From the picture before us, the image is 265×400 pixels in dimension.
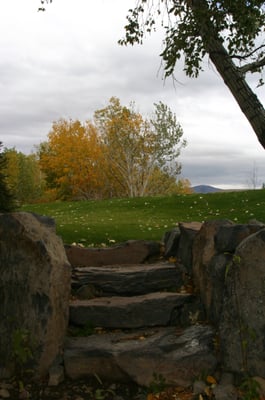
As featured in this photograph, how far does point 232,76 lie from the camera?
30.0 ft

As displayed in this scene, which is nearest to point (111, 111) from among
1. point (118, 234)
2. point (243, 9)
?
point (118, 234)

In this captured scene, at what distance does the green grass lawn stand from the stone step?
429 centimetres

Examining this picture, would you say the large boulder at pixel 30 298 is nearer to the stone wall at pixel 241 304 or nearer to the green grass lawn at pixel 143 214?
the stone wall at pixel 241 304

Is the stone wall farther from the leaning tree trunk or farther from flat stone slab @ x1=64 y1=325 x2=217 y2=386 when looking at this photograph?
the leaning tree trunk

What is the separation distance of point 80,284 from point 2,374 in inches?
79.7

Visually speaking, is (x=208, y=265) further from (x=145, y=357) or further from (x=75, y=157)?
(x=75, y=157)

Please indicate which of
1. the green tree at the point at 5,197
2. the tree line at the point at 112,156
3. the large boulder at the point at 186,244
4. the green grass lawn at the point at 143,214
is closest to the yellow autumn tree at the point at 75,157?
the tree line at the point at 112,156

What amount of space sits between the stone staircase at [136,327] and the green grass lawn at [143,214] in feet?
14.7

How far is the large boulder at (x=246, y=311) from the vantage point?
5438 millimetres

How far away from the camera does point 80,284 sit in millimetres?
7402

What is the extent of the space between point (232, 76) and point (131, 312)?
5.43 metres

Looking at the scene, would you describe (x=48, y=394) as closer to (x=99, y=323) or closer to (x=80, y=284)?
(x=99, y=323)

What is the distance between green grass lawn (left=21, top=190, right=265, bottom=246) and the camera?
13.0 meters

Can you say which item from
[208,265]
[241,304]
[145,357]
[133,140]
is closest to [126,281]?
[208,265]
